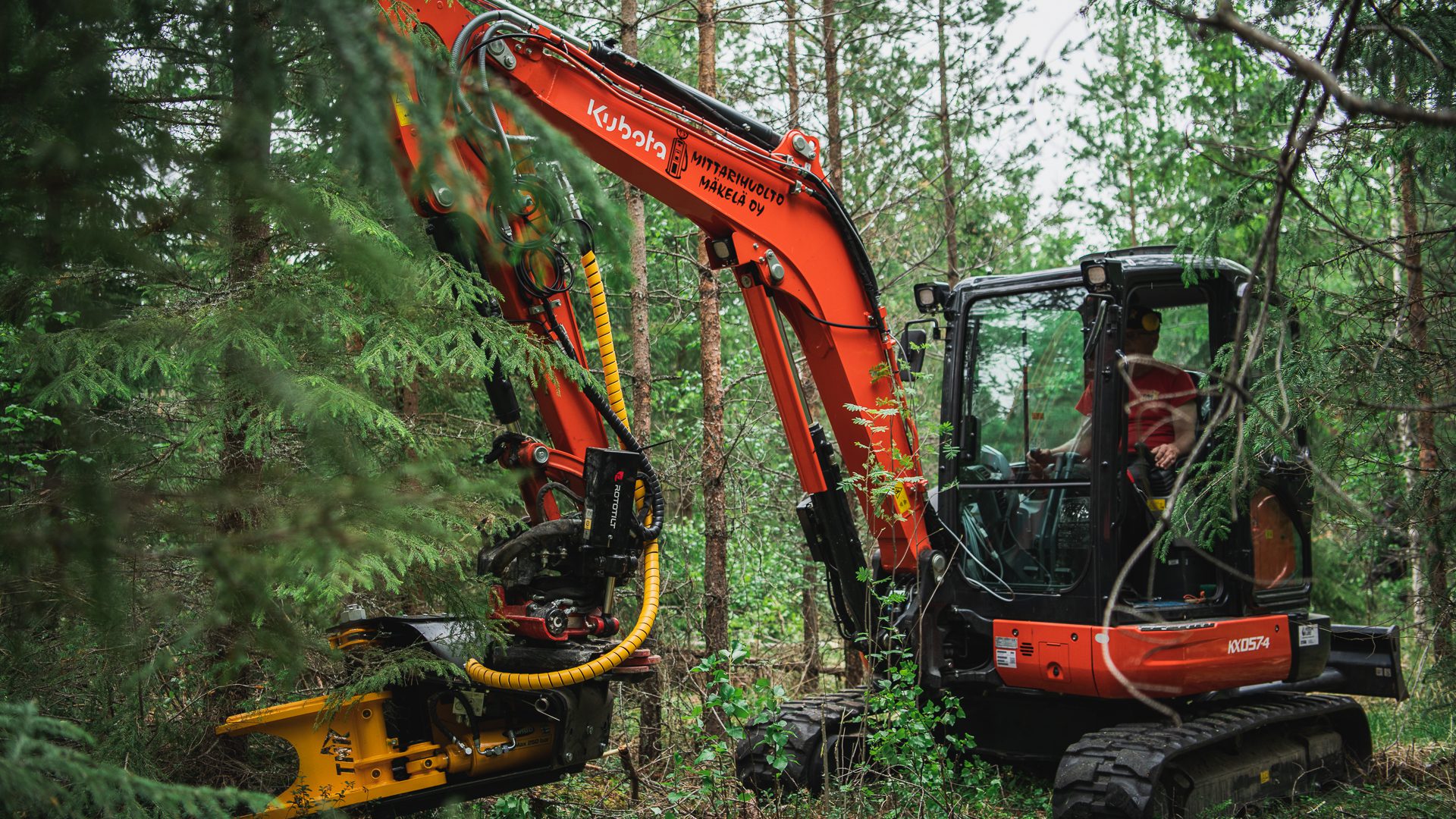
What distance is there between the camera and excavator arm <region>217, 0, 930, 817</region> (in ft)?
14.9

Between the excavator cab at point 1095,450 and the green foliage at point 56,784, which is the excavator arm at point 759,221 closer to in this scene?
the excavator cab at point 1095,450

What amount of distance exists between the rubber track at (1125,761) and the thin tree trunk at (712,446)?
241cm

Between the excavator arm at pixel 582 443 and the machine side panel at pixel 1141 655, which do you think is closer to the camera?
the excavator arm at pixel 582 443

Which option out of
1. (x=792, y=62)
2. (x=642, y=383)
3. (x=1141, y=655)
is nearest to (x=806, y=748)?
(x=1141, y=655)

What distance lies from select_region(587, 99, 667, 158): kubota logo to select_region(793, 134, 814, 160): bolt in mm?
832

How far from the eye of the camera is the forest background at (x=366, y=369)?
2273 millimetres

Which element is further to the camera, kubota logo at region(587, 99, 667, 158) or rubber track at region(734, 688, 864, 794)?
rubber track at region(734, 688, 864, 794)

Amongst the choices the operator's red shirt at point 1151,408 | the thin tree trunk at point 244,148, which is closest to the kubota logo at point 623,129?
the thin tree trunk at point 244,148

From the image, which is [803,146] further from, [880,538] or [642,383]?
[642,383]

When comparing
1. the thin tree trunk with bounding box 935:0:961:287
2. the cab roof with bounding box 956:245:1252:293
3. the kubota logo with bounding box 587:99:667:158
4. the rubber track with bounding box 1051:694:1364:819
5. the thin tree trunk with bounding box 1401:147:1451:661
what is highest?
the thin tree trunk with bounding box 935:0:961:287

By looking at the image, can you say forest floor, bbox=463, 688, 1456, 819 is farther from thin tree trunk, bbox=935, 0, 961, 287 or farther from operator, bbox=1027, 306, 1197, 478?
thin tree trunk, bbox=935, 0, 961, 287

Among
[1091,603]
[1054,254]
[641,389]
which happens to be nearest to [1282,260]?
[1091,603]

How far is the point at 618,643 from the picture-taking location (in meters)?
4.93

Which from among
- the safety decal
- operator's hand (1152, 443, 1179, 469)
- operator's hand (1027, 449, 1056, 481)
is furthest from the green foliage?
the safety decal
